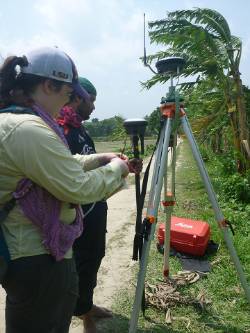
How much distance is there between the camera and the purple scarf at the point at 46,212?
1.41m

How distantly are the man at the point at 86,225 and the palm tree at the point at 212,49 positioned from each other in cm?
505

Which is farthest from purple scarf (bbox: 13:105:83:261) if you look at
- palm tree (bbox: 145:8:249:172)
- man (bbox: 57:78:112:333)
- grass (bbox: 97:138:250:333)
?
palm tree (bbox: 145:8:249:172)

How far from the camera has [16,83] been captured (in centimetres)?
150

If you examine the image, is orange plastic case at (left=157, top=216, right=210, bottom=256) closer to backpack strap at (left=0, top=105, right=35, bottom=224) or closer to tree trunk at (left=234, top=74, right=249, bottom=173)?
backpack strap at (left=0, top=105, right=35, bottom=224)

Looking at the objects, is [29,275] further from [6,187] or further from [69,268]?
[6,187]

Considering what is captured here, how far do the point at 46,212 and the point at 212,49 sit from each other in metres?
6.93

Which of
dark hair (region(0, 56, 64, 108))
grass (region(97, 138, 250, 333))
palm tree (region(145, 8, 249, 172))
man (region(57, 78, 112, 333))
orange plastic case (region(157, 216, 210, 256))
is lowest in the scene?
grass (region(97, 138, 250, 333))

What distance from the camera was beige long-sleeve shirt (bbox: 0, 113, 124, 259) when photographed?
4.34ft

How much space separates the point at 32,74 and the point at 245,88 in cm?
992

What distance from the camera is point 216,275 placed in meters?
3.52

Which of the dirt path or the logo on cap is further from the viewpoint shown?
the dirt path

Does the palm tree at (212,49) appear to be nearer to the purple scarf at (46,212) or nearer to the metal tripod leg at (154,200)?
the metal tripod leg at (154,200)

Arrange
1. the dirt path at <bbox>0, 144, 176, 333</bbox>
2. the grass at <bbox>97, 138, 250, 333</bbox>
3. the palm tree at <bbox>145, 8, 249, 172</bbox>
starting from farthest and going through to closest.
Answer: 1. the palm tree at <bbox>145, 8, 249, 172</bbox>
2. the dirt path at <bbox>0, 144, 176, 333</bbox>
3. the grass at <bbox>97, 138, 250, 333</bbox>

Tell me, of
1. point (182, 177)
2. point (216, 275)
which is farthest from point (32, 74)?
point (182, 177)
